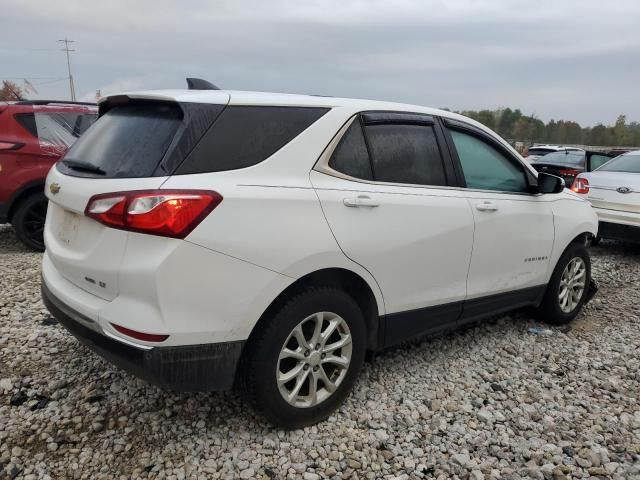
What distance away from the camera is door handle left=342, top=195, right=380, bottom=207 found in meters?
2.67

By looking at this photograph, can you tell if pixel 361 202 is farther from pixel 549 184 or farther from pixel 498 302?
pixel 549 184

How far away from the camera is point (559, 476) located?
2.54 meters

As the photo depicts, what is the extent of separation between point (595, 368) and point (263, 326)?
2.55m

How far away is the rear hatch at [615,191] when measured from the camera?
264 inches

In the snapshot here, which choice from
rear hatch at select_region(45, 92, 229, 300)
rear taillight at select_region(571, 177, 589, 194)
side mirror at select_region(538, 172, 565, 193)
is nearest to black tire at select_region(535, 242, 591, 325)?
side mirror at select_region(538, 172, 565, 193)

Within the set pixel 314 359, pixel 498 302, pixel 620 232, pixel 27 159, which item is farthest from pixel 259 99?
pixel 620 232

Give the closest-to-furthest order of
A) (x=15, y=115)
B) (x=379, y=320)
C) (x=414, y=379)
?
(x=379, y=320), (x=414, y=379), (x=15, y=115)

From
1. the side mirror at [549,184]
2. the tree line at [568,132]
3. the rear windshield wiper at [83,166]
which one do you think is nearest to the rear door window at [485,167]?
the side mirror at [549,184]

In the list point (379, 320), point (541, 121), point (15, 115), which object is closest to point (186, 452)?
point (379, 320)

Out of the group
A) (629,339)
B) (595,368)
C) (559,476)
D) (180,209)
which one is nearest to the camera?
(180,209)

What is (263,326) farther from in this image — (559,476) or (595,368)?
(595,368)

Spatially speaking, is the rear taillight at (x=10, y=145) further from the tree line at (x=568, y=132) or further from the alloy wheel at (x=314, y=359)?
the tree line at (x=568, y=132)

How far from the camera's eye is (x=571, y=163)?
1091 centimetres

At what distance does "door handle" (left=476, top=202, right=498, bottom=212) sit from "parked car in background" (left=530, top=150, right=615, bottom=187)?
4.67 metres
